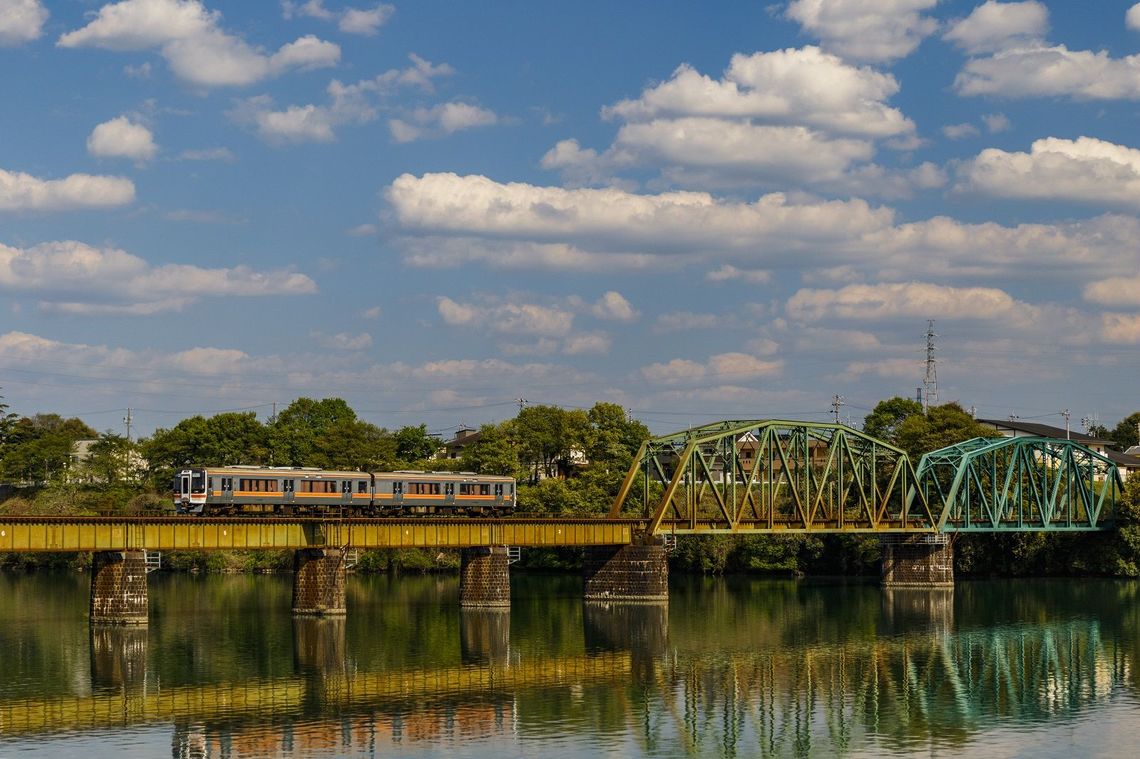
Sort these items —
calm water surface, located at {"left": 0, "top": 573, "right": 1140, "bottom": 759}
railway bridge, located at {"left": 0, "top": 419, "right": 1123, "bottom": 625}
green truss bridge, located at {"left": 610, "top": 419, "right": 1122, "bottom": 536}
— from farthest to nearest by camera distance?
green truss bridge, located at {"left": 610, "top": 419, "right": 1122, "bottom": 536}
railway bridge, located at {"left": 0, "top": 419, "right": 1123, "bottom": 625}
calm water surface, located at {"left": 0, "top": 573, "right": 1140, "bottom": 759}

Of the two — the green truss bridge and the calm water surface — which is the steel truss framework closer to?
the green truss bridge

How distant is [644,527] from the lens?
11062 centimetres

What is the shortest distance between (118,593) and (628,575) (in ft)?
126

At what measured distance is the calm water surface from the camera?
55.2 m

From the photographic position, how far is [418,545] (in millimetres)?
97688

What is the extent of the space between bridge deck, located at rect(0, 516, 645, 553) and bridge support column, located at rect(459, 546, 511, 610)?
4.75ft

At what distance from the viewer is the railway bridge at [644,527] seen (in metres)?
87.4

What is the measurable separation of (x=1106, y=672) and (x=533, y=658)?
94.3ft

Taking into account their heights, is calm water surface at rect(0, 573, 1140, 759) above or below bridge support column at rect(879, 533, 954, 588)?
below

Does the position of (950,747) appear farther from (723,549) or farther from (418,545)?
(723,549)

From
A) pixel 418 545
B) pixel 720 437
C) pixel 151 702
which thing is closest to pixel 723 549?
pixel 720 437

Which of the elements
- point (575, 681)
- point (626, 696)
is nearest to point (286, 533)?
point (575, 681)

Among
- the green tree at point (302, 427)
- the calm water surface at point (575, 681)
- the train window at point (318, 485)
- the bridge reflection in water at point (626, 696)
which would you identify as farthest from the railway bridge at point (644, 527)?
the green tree at point (302, 427)

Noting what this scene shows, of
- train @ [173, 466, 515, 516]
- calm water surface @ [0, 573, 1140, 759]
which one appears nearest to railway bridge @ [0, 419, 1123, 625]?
train @ [173, 466, 515, 516]
